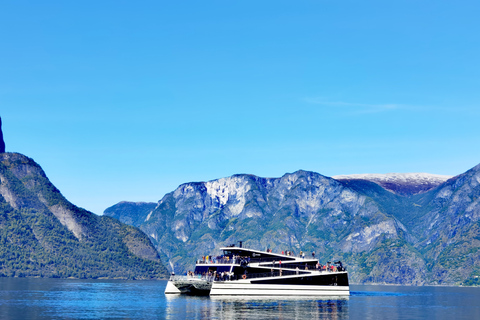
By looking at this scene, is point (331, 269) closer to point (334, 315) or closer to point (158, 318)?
point (334, 315)

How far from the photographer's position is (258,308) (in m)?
117

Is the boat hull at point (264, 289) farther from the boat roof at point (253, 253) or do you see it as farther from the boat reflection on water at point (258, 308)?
the boat roof at point (253, 253)

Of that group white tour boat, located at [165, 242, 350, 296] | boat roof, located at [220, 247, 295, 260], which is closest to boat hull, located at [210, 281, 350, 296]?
white tour boat, located at [165, 242, 350, 296]

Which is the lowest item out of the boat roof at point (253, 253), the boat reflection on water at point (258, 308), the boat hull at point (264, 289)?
the boat reflection on water at point (258, 308)

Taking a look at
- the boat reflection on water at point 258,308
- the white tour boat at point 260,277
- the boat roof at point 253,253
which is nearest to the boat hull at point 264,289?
the white tour boat at point 260,277

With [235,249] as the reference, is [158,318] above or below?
below

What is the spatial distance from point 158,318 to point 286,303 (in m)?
35.2

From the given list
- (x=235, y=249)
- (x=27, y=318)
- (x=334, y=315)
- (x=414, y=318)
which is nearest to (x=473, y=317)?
(x=414, y=318)

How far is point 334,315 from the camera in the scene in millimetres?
111438

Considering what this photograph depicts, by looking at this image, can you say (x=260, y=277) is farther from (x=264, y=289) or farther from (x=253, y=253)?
(x=253, y=253)

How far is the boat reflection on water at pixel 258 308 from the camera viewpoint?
106125 mm

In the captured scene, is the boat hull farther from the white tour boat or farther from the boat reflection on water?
the boat reflection on water

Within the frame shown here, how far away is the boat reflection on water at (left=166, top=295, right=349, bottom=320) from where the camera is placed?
4178 inches

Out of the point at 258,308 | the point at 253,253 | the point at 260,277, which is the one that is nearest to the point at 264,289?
the point at 260,277
